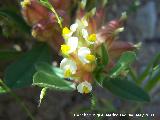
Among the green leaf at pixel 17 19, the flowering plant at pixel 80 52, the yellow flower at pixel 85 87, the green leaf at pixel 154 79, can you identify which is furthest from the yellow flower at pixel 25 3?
the green leaf at pixel 154 79

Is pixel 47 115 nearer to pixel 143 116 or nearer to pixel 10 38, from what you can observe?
pixel 10 38

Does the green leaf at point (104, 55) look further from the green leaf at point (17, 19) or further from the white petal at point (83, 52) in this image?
the green leaf at point (17, 19)

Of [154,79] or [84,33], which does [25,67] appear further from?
[154,79]

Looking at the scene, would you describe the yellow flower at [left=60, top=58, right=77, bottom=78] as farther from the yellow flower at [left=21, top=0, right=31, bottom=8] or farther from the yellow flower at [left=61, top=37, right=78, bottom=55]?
the yellow flower at [left=21, top=0, right=31, bottom=8]

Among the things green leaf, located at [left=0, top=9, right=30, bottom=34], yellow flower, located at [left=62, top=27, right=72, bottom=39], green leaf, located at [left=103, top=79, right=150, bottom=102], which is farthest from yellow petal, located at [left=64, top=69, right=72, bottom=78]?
green leaf, located at [left=0, top=9, right=30, bottom=34]

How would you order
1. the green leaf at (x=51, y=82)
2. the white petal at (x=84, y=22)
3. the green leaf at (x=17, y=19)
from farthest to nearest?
1. the green leaf at (x=17, y=19)
2. the white petal at (x=84, y=22)
3. the green leaf at (x=51, y=82)

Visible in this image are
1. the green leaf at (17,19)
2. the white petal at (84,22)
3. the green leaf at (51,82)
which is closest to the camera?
the green leaf at (51,82)

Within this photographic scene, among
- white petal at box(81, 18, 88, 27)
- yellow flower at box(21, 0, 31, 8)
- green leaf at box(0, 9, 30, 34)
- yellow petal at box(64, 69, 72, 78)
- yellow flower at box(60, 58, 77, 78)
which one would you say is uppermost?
green leaf at box(0, 9, 30, 34)

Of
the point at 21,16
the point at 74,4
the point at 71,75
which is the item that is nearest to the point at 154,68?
the point at 71,75
